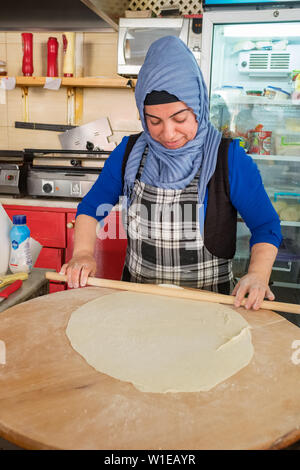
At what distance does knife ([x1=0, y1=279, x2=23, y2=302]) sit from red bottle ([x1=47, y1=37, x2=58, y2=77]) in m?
2.22

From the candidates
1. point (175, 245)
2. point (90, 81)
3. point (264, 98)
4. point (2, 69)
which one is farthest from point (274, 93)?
point (2, 69)

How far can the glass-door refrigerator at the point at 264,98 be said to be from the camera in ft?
7.35

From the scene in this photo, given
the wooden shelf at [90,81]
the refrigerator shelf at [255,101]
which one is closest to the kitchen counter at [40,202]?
the wooden shelf at [90,81]

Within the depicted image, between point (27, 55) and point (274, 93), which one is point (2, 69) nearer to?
point (27, 55)

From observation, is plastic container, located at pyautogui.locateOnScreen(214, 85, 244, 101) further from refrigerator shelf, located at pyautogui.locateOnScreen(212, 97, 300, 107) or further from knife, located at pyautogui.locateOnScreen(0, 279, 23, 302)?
knife, located at pyautogui.locateOnScreen(0, 279, 23, 302)

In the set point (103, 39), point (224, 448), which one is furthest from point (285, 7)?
point (224, 448)

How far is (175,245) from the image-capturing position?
4.25 ft

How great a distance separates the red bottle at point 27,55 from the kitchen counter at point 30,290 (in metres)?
2.14

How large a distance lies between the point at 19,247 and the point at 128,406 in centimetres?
76

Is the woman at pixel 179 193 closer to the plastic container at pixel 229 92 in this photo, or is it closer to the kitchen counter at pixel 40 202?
the kitchen counter at pixel 40 202

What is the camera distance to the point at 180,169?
50.1 inches

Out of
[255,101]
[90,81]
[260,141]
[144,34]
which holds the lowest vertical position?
[260,141]

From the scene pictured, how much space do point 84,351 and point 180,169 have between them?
0.70m

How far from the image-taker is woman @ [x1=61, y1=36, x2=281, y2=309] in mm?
1164
